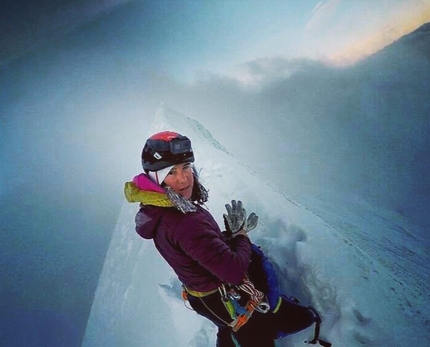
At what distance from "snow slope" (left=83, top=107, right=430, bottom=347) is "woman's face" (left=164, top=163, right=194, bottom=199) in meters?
0.65

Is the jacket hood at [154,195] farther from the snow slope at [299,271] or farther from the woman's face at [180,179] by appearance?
the snow slope at [299,271]

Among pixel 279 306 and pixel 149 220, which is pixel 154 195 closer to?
pixel 149 220

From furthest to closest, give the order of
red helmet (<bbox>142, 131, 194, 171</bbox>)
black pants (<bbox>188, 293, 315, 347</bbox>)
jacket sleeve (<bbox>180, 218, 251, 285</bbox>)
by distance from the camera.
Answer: black pants (<bbox>188, 293, 315, 347</bbox>) → red helmet (<bbox>142, 131, 194, 171</bbox>) → jacket sleeve (<bbox>180, 218, 251, 285</bbox>)

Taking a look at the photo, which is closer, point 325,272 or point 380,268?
point 325,272

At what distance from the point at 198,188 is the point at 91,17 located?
2.54 metres

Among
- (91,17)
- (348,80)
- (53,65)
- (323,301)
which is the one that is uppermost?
(348,80)

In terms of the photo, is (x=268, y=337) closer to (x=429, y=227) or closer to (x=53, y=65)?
(x=429, y=227)

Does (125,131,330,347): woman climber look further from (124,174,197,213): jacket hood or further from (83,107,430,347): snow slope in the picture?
(83,107,430,347): snow slope

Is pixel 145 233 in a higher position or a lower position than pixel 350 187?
lower

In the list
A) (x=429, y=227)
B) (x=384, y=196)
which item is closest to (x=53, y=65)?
(x=384, y=196)

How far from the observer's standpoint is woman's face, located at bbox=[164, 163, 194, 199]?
101 cm

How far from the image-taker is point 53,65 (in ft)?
9.48

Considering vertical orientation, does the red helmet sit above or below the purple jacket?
above

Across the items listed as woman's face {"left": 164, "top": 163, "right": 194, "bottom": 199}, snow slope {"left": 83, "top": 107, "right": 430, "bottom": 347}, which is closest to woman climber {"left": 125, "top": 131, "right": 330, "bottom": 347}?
woman's face {"left": 164, "top": 163, "right": 194, "bottom": 199}
